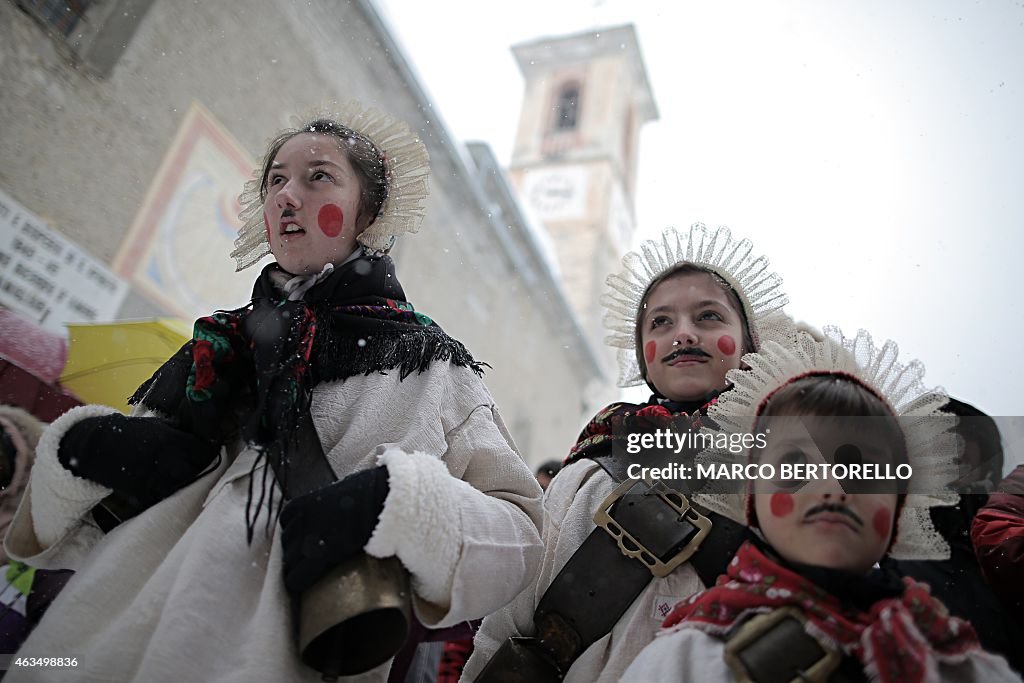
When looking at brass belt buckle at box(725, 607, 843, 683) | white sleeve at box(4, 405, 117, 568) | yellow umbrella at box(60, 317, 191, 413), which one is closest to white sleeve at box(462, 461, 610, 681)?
brass belt buckle at box(725, 607, 843, 683)

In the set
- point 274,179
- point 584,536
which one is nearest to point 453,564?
point 584,536

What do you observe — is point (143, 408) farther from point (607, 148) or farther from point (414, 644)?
point (607, 148)

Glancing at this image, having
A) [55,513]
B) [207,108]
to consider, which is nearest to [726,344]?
[55,513]

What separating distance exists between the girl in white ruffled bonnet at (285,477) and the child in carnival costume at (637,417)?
247mm

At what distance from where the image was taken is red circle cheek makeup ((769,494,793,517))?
1.28 metres

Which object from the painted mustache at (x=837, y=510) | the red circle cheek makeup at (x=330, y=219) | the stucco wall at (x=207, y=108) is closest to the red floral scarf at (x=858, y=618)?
the painted mustache at (x=837, y=510)

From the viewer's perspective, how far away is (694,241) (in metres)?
2.45

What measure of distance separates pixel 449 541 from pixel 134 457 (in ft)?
2.42

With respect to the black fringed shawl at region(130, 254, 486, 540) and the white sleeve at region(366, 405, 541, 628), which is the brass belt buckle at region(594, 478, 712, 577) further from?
A: the black fringed shawl at region(130, 254, 486, 540)

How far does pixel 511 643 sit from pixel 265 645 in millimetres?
640

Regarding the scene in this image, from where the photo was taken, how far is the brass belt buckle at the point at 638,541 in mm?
1605

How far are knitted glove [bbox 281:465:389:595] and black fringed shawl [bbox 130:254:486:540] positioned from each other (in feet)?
0.52

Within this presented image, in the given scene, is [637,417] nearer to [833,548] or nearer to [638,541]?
[638,541]

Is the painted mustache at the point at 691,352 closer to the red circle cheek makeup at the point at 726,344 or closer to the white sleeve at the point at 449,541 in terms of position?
the red circle cheek makeup at the point at 726,344
